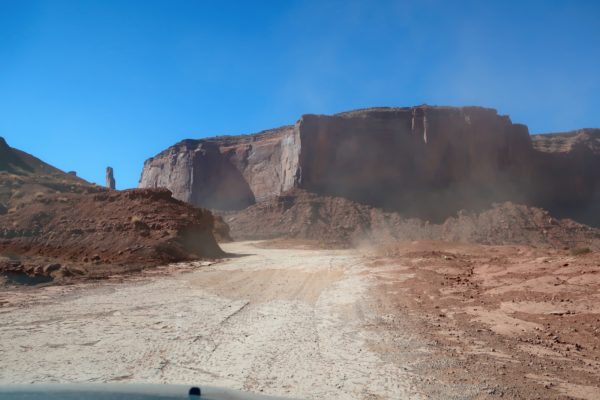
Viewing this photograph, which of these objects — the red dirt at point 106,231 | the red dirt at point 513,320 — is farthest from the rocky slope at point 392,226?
the red dirt at point 513,320

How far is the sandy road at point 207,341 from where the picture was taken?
5.76 metres

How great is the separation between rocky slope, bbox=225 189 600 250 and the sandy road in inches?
1763

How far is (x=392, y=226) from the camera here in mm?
64188

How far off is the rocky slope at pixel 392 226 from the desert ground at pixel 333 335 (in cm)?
4385

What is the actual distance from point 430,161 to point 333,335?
74.0m

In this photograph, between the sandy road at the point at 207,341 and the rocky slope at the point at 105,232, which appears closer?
the sandy road at the point at 207,341

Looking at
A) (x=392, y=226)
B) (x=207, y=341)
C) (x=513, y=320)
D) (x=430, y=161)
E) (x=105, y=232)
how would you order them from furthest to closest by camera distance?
(x=430, y=161), (x=392, y=226), (x=105, y=232), (x=513, y=320), (x=207, y=341)

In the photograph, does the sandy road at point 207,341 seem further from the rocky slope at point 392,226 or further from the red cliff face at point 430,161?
the red cliff face at point 430,161

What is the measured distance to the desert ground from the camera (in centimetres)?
574

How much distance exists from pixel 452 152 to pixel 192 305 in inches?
2911

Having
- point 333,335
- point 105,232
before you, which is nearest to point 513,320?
point 333,335

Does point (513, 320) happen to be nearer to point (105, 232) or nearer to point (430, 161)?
point (105, 232)

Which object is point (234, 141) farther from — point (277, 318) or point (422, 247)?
point (277, 318)

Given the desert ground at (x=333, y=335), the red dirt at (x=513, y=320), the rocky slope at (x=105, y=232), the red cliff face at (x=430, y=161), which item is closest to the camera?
the desert ground at (x=333, y=335)
